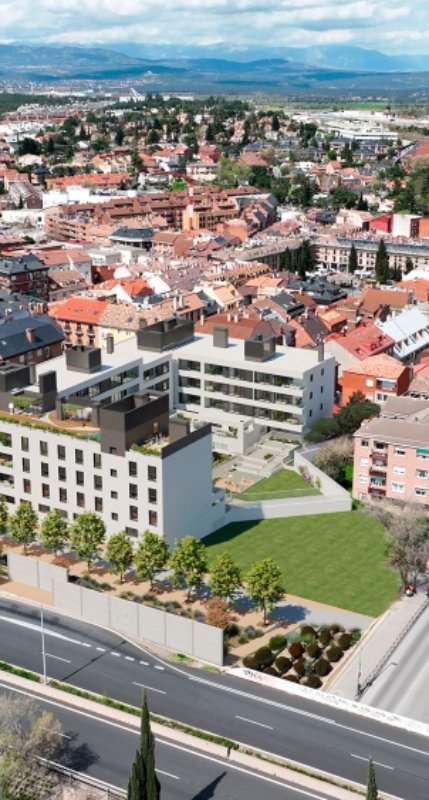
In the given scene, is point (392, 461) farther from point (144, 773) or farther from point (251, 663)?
point (144, 773)

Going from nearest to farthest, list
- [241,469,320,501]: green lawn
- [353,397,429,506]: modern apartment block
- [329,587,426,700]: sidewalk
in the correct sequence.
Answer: [329,587,426,700]: sidewalk < [353,397,429,506]: modern apartment block < [241,469,320,501]: green lawn

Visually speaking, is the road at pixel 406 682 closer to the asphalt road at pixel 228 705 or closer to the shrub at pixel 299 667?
the asphalt road at pixel 228 705

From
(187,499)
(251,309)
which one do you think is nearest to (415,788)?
(187,499)

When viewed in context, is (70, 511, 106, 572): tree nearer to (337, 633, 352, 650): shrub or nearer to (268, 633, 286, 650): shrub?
(268, 633, 286, 650): shrub

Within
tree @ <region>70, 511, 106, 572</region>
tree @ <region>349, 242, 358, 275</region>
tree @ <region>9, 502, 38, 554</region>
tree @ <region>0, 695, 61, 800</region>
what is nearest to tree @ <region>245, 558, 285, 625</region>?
tree @ <region>70, 511, 106, 572</region>

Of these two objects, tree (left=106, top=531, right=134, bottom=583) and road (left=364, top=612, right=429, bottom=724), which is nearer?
road (left=364, top=612, right=429, bottom=724)

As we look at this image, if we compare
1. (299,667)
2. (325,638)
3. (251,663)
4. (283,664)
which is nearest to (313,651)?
(325,638)

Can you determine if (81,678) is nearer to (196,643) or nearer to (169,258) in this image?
(196,643)

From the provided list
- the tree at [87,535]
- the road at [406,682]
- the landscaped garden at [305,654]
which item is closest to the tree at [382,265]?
the tree at [87,535]
